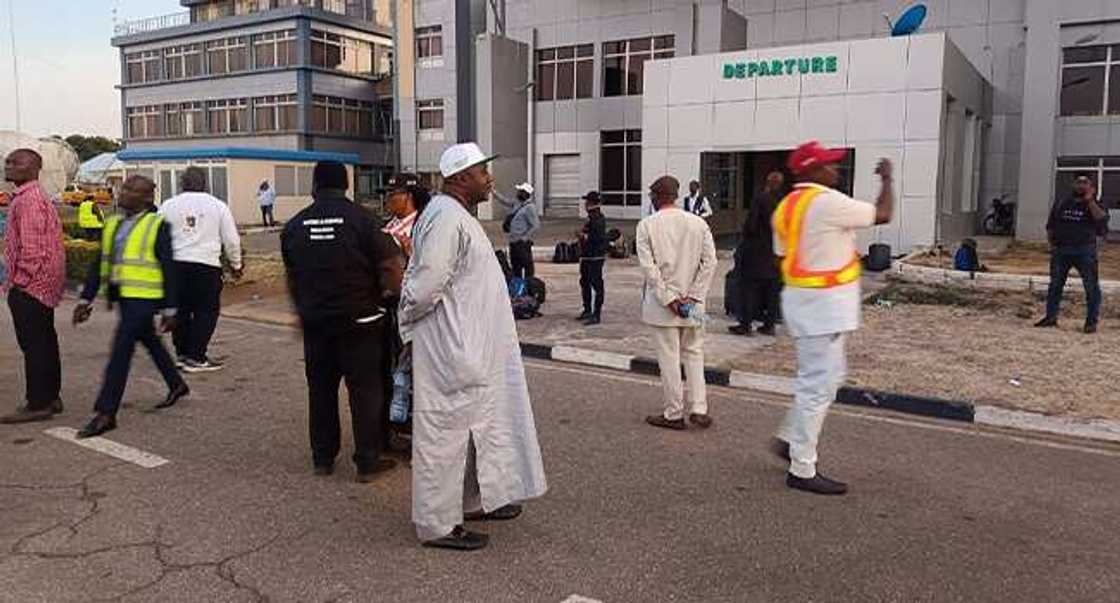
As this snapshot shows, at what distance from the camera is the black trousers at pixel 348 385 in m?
5.04

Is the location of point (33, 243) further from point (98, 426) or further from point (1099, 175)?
point (1099, 175)

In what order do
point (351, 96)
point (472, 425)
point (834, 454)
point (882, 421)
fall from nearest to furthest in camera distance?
point (472, 425), point (834, 454), point (882, 421), point (351, 96)

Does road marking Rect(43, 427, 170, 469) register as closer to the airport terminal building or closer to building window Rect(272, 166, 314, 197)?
the airport terminal building

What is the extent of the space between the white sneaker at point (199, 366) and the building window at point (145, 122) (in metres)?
51.4

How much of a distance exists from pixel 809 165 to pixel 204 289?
18.5 ft

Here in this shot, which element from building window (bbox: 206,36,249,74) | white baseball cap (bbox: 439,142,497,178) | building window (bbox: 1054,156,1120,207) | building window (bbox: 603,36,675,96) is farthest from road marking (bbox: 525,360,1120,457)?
building window (bbox: 206,36,249,74)

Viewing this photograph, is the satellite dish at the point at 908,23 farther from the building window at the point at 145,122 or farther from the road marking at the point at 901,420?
the building window at the point at 145,122

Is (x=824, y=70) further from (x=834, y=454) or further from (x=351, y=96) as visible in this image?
(x=351, y=96)

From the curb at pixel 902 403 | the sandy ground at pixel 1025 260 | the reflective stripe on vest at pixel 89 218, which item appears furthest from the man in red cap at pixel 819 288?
the reflective stripe on vest at pixel 89 218

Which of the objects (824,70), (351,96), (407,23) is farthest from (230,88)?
(824,70)

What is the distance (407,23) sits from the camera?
40469 mm

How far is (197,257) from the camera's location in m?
8.22

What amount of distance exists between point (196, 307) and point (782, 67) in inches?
571

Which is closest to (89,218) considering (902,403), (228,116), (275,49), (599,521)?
(902,403)
